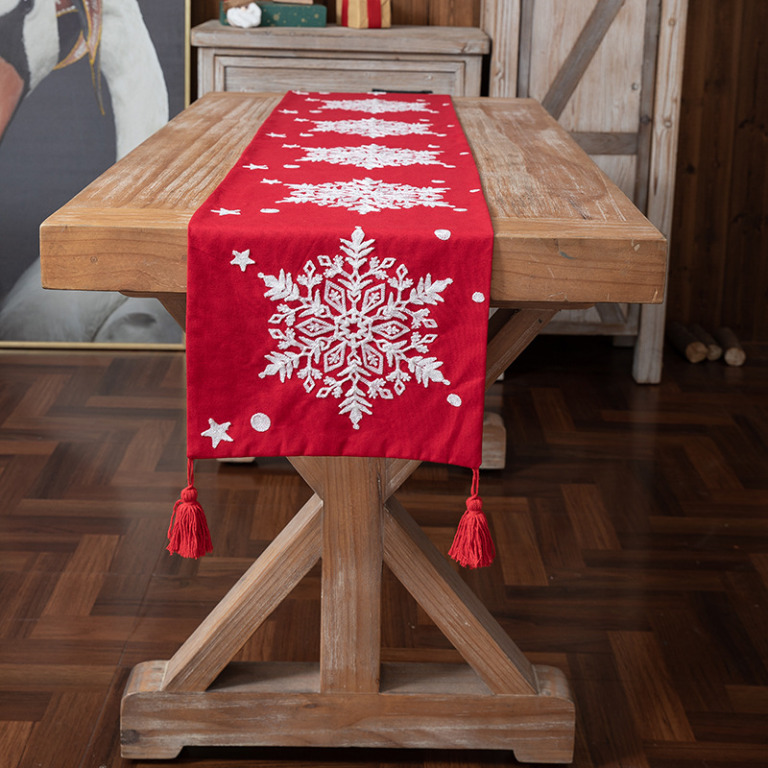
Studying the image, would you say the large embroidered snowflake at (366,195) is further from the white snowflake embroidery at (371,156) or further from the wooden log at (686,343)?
the wooden log at (686,343)

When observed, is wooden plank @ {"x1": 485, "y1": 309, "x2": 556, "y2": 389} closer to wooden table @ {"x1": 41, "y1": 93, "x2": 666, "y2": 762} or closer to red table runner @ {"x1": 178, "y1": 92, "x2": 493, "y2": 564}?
wooden table @ {"x1": 41, "y1": 93, "x2": 666, "y2": 762}

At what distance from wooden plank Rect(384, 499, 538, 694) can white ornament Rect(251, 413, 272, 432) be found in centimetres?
33

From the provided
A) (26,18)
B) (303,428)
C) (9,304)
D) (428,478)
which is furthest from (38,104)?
(303,428)

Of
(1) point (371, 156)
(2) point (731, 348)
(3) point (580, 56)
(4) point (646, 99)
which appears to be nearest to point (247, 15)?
(3) point (580, 56)

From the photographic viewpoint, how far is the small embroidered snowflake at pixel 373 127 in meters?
2.34

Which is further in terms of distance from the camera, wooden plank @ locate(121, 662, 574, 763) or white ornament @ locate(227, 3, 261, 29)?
white ornament @ locate(227, 3, 261, 29)

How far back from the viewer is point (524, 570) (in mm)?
2451

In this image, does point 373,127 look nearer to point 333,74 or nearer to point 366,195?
point 366,195

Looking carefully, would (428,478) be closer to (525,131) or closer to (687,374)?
(525,131)

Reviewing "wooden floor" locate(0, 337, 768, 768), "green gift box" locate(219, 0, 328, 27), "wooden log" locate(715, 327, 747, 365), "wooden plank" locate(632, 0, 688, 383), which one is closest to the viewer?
"wooden floor" locate(0, 337, 768, 768)

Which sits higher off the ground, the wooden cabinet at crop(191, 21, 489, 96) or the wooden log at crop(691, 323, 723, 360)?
the wooden cabinet at crop(191, 21, 489, 96)

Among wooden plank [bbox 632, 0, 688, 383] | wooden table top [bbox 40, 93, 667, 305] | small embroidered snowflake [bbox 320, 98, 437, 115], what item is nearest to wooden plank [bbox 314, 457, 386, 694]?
wooden table top [bbox 40, 93, 667, 305]

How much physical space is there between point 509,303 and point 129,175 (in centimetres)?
72

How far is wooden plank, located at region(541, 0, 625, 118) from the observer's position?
3.44 metres
